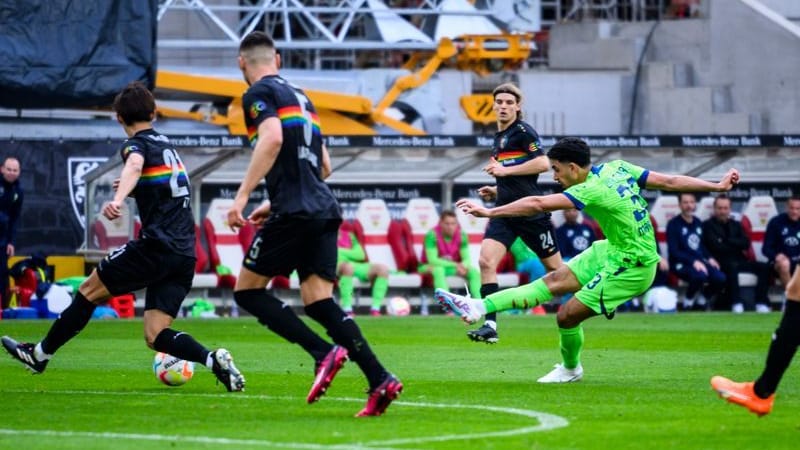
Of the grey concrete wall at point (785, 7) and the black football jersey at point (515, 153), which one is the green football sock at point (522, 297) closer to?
the black football jersey at point (515, 153)

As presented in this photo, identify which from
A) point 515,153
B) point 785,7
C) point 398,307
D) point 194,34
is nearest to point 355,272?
point 398,307

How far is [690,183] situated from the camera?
12.0 metres

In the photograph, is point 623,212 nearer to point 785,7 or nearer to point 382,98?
point 382,98

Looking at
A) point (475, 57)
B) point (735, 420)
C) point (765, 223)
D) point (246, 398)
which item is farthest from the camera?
point (475, 57)

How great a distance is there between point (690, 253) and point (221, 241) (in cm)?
666

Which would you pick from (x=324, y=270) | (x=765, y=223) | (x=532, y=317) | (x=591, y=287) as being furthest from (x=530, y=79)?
(x=324, y=270)

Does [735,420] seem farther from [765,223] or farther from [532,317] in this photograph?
[765,223]

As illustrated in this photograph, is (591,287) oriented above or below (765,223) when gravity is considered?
above

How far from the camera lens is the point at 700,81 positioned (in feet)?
115

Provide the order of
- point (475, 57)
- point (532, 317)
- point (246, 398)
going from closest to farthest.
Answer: point (246, 398) → point (532, 317) → point (475, 57)

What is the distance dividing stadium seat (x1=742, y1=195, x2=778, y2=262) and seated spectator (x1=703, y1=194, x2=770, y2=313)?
68 centimetres

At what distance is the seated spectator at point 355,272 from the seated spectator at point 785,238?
5.56 m

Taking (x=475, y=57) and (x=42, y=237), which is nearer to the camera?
(x=42, y=237)

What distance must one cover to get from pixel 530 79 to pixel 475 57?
3.78ft
